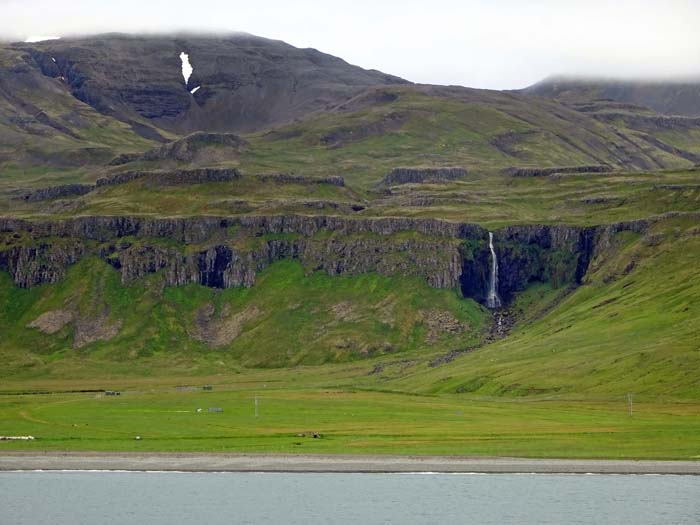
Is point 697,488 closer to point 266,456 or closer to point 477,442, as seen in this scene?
point 477,442

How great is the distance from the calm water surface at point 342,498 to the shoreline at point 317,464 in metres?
2.69

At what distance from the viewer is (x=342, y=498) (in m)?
148

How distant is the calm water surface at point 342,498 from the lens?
448 feet

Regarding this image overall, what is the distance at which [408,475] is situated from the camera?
531ft

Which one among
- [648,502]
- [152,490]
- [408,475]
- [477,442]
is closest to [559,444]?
[477,442]

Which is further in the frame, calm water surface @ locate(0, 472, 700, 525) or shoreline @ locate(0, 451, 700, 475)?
shoreline @ locate(0, 451, 700, 475)

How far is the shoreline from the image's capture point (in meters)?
162

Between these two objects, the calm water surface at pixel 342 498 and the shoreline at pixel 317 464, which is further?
the shoreline at pixel 317 464

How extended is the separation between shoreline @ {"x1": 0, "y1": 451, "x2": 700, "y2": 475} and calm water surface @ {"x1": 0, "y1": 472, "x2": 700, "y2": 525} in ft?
8.81

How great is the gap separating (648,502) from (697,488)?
948 cm

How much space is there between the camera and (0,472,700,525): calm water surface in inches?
5379

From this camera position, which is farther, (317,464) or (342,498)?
(317,464)

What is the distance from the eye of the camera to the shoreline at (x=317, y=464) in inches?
6388

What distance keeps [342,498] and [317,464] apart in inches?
835
